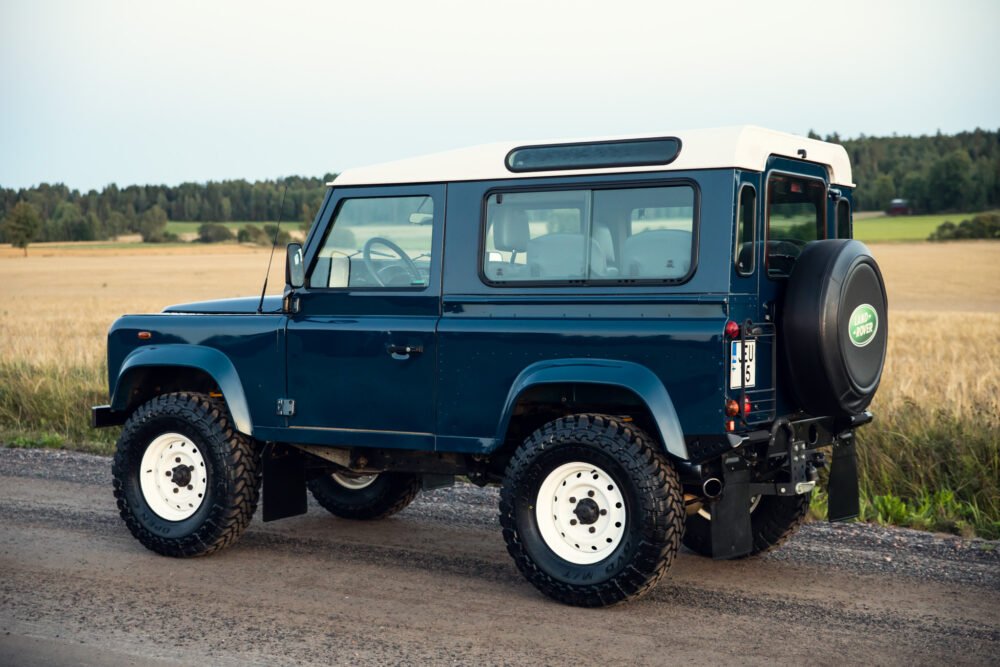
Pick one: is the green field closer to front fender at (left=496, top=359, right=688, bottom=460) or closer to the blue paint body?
the blue paint body

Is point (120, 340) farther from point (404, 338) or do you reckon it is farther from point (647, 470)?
point (647, 470)

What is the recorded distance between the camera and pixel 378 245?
6.57 m

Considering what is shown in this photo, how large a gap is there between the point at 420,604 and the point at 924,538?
3.17m

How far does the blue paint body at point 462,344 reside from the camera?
5473mm

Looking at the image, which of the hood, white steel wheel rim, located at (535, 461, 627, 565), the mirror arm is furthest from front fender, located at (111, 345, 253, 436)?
white steel wheel rim, located at (535, 461, 627, 565)

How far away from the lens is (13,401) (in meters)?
12.6

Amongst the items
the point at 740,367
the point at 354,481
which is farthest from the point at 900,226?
the point at 740,367

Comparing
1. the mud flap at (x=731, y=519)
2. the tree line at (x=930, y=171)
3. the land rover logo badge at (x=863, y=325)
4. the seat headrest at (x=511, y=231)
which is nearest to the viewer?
the mud flap at (x=731, y=519)

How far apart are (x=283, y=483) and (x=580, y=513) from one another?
2110mm

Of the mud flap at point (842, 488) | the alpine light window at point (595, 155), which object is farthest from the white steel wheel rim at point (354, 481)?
the mud flap at point (842, 488)

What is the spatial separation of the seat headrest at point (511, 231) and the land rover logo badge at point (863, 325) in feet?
5.66

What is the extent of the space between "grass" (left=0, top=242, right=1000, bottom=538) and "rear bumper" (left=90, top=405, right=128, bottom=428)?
3425 mm

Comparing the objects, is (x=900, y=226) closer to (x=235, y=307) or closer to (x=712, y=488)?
(x=235, y=307)

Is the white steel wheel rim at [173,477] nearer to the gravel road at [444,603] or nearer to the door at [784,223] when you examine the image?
the gravel road at [444,603]
